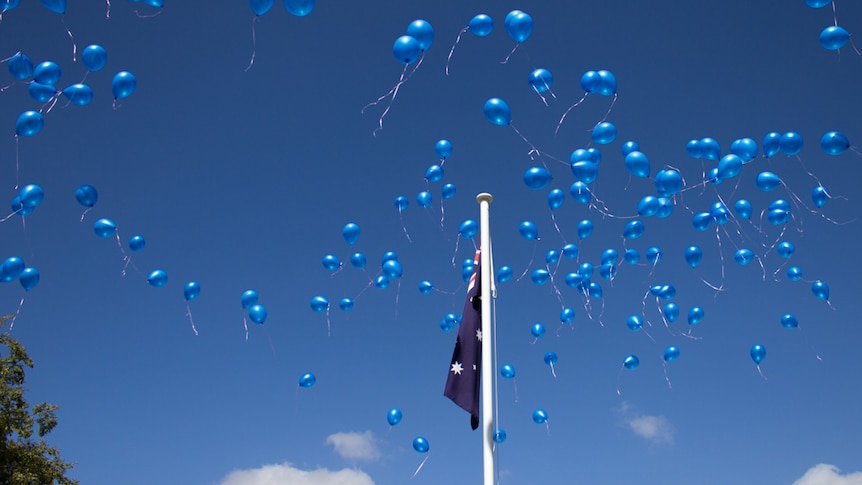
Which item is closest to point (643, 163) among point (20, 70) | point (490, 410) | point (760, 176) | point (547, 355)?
point (760, 176)

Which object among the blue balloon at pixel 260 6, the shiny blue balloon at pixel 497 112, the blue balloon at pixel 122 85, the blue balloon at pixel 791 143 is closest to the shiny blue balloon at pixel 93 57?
the blue balloon at pixel 122 85

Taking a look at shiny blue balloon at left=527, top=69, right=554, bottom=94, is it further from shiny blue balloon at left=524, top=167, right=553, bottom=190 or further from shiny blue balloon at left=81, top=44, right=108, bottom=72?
shiny blue balloon at left=81, top=44, right=108, bottom=72

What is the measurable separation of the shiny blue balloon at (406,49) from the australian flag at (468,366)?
107 inches

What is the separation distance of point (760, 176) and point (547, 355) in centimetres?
450

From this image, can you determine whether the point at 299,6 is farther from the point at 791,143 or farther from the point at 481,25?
the point at 791,143

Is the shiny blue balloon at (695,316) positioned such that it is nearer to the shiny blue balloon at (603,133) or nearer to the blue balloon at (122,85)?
the shiny blue balloon at (603,133)

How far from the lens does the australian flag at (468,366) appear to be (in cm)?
668

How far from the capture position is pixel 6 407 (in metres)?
14.5

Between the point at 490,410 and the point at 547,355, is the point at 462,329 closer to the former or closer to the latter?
the point at 490,410

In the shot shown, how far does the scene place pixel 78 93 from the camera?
769 cm

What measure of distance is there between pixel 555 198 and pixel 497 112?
1916 mm

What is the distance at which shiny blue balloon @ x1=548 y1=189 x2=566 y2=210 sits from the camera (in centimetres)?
947

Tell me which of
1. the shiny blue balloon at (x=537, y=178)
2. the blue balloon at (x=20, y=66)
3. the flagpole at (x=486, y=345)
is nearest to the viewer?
the flagpole at (x=486, y=345)

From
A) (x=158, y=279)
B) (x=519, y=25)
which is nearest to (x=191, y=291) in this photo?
(x=158, y=279)
